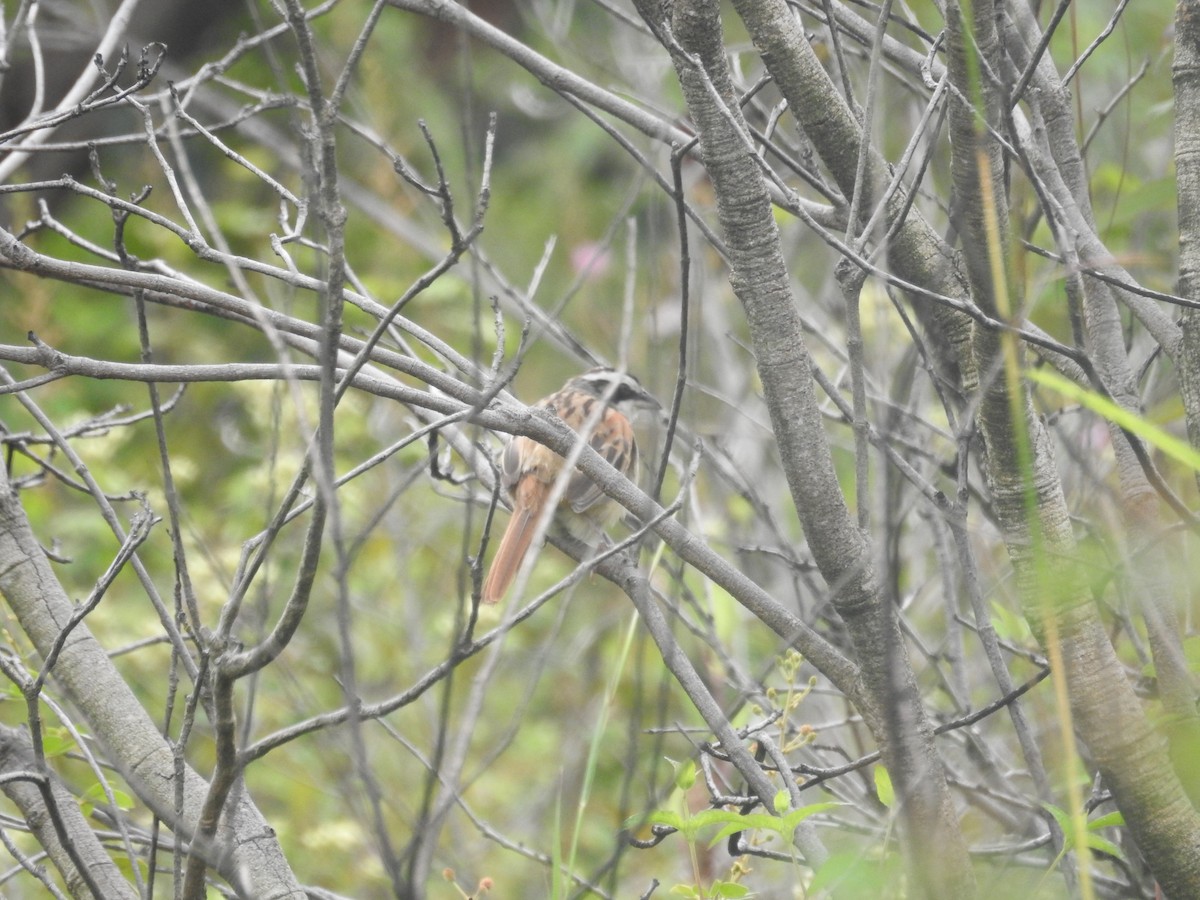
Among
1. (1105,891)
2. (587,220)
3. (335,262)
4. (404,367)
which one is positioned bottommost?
(1105,891)

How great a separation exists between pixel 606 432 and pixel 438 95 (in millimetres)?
4185

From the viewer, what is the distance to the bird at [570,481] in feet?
13.5

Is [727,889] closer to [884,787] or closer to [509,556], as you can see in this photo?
[884,787]

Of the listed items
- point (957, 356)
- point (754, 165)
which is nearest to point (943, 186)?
point (957, 356)

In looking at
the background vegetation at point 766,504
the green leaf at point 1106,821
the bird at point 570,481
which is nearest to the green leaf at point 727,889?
the background vegetation at point 766,504

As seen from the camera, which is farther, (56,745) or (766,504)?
(766,504)

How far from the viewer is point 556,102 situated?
800 cm

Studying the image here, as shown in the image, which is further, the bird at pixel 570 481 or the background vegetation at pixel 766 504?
the bird at pixel 570 481

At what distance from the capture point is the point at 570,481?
13.9ft

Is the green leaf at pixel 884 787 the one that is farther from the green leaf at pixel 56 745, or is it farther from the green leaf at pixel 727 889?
the green leaf at pixel 56 745

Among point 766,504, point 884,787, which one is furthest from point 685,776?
point 766,504

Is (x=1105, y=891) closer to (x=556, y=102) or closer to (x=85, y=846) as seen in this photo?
(x=85, y=846)

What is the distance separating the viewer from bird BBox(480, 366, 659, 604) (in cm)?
412

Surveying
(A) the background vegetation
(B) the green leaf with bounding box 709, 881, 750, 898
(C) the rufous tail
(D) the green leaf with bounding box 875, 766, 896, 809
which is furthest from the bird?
(B) the green leaf with bounding box 709, 881, 750, 898
